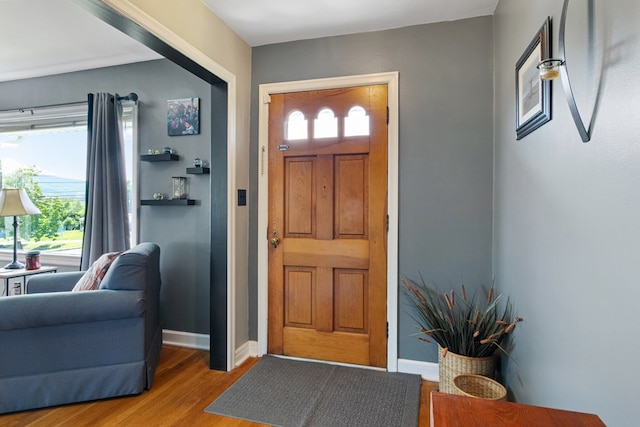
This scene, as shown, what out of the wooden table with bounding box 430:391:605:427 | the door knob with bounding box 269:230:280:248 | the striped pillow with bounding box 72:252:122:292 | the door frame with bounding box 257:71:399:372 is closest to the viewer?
the wooden table with bounding box 430:391:605:427

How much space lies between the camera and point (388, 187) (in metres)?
2.32

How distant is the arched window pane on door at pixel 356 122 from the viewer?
2375 mm

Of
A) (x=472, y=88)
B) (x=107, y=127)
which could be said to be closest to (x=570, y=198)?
(x=472, y=88)

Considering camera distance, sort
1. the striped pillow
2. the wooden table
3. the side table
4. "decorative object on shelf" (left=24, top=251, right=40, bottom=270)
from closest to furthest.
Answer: the wooden table < the striped pillow < the side table < "decorative object on shelf" (left=24, top=251, right=40, bottom=270)

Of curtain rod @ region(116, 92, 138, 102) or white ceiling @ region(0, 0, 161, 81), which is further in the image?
curtain rod @ region(116, 92, 138, 102)

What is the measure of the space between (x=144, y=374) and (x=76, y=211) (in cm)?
211

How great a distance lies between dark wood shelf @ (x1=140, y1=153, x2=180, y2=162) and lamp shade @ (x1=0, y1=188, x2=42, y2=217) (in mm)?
1229

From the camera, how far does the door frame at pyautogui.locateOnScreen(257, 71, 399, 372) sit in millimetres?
2307

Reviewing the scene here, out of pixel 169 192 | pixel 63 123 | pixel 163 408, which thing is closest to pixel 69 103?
pixel 63 123

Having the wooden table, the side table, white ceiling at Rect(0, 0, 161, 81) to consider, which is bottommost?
the side table

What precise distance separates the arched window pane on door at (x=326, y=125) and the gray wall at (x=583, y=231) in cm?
116

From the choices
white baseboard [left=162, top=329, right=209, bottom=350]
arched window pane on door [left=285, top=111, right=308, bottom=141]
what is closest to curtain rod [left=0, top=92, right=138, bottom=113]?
arched window pane on door [left=285, top=111, right=308, bottom=141]

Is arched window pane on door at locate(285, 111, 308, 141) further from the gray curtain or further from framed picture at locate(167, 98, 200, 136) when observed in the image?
the gray curtain

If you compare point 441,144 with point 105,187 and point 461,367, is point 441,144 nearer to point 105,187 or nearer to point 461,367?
point 461,367
